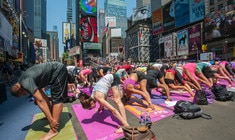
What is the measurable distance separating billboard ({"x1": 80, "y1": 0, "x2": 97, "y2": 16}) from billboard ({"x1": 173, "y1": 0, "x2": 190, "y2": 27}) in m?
41.3

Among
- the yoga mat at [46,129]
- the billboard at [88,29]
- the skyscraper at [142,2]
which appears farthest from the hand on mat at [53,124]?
the skyscraper at [142,2]

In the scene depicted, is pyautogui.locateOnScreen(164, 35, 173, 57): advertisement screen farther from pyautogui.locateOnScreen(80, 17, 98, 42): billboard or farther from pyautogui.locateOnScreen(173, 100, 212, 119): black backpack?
pyautogui.locateOnScreen(173, 100, 212, 119): black backpack

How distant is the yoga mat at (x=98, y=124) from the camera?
3.40 metres

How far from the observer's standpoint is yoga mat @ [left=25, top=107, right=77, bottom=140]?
11.4 ft

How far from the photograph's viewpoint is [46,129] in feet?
12.9

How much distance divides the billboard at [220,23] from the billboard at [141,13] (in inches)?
1968

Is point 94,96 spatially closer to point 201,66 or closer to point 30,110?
point 30,110

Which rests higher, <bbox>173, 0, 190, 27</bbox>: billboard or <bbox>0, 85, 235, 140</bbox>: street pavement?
<bbox>173, 0, 190, 27</bbox>: billboard

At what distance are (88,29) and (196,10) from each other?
50.6 meters

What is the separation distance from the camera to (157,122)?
3961mm

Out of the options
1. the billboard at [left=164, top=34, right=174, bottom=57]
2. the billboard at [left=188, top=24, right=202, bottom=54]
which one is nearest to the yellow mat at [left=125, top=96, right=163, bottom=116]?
the billboard at [left=188, top=24, right=202, bottom=54]

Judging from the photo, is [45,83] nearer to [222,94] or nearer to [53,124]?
[53,124]

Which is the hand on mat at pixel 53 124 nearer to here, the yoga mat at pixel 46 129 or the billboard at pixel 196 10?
the yoga mat at pixel 46 129

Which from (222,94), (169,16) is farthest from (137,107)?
(169,16)
